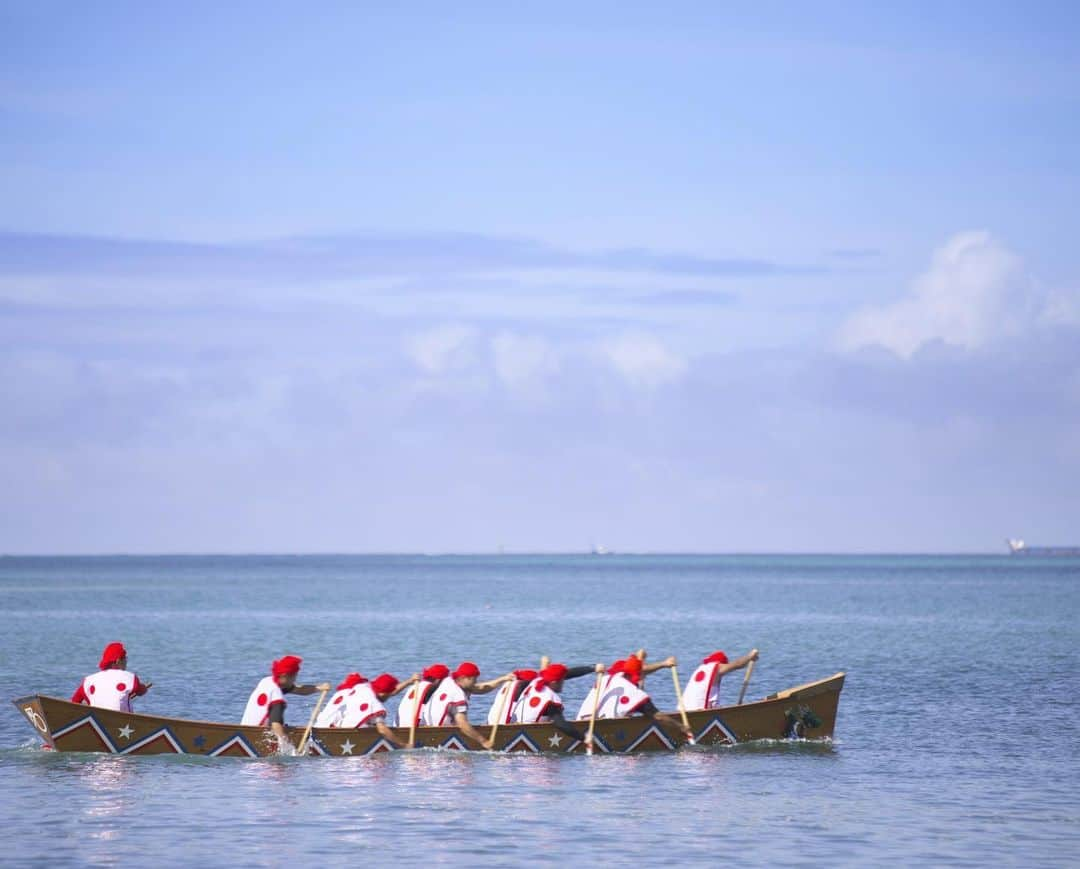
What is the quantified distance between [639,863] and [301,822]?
525cm

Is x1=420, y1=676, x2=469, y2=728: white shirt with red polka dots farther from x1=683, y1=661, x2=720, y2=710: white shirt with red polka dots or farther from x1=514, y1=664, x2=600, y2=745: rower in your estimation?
x1=683, y1=661, x2=720, y2=710: white shirt with red polka dots

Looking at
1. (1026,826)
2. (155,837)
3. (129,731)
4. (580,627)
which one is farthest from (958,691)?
(580,627)

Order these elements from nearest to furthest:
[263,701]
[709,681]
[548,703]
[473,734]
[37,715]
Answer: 1. [37,715]
2. [263,701]
3. [473,734]
4. [548,703]
5. [709,681]

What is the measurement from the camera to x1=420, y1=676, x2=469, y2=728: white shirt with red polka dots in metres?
29.2

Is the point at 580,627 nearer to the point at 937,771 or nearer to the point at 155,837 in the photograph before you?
the point at 937,771

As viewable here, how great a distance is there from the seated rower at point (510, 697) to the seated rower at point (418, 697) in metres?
1.17

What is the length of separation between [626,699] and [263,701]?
22.1 feet

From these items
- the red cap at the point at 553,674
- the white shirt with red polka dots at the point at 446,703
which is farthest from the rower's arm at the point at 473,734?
the red cap at the point at 553,674

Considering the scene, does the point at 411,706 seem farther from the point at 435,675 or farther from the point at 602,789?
the point at 602,789

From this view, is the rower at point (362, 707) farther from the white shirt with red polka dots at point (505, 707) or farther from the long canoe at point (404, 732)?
the white shirt with red polka dots at point (505, 707)

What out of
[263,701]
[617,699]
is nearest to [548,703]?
[617,699]

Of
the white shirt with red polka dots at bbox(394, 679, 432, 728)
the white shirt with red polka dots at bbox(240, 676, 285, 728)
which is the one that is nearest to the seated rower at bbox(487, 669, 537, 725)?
the white shirt with red polka dots at bbox(394, 679, 432, 728)

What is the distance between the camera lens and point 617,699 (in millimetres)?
30078

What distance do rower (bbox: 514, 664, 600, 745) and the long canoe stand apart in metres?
0.17
